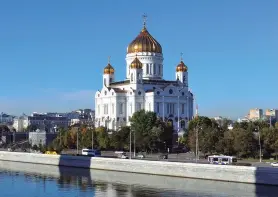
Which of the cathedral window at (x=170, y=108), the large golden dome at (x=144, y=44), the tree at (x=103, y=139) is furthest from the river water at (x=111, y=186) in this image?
the large golden dome at (x=144, y=44)

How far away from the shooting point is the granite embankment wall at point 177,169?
108 feet

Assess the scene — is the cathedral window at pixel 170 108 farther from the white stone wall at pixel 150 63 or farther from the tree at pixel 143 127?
the tree at pixel 143 127

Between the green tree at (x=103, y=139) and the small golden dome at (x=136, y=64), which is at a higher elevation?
the small golden dome at (x=136, y=64)

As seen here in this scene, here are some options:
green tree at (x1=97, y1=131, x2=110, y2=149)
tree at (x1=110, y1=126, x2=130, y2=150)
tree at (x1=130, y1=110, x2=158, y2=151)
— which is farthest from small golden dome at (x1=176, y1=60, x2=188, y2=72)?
tree at (x1=110, y1=126, x2=130, y2=150)

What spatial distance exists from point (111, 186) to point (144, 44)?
42656mm

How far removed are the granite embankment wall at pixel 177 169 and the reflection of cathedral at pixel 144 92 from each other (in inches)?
858

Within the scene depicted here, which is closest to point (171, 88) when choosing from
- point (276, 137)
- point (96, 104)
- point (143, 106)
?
point (143, 106)

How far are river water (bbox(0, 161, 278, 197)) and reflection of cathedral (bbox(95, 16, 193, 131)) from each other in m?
29.5

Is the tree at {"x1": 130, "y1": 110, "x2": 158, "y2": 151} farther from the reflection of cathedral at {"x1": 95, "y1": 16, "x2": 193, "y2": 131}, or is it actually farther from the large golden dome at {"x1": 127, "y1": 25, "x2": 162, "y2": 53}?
the large golden dome at {"x1": 127, "y1": 25, "x2": 162, "y2": 53}

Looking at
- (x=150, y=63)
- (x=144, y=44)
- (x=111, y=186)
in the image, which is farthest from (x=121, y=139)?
(x=111, y=186)

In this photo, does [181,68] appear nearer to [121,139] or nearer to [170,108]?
[170,108]

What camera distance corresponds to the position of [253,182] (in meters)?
33.2

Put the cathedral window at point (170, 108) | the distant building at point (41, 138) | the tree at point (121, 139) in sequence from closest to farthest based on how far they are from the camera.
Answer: the tree at point (121, 139)
the cathedral window at point (170, 108)
the distant building at point (41, 138)

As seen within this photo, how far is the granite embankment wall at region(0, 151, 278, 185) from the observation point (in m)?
32.9
